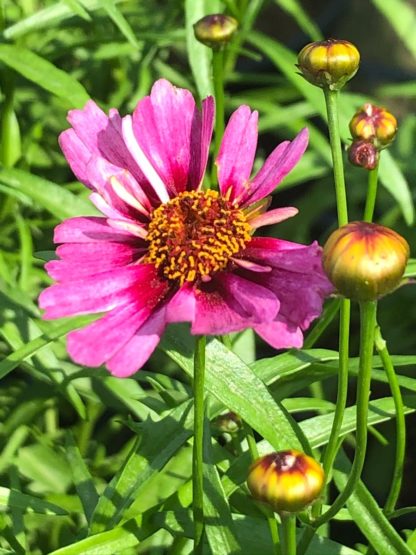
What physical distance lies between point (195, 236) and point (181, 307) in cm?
11

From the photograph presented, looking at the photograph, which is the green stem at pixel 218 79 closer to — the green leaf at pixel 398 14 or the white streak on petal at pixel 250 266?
the white streak on petal at pixel 250 266

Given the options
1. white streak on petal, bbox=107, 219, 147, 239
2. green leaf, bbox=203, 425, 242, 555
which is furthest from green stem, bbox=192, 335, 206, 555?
white streak on petal, bbox=107, 219, 147, 239

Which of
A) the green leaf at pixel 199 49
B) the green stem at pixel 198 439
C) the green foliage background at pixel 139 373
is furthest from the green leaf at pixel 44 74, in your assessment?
the green stem at pixel 198 439

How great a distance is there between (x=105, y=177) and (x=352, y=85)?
5.36ft

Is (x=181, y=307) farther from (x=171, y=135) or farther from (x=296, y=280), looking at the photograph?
(x=171, y=135)

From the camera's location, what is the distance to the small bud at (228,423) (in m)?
0.87

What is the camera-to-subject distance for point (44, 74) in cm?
109

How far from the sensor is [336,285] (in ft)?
1.86

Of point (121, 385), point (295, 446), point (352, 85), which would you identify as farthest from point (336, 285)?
point (352, 85)

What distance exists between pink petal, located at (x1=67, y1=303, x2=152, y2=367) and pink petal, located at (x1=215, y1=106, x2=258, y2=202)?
0.14 meters

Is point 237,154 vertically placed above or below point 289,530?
above

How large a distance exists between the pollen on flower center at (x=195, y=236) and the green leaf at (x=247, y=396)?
0.07m

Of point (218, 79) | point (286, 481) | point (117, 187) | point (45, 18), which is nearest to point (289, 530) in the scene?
point (286, 481)

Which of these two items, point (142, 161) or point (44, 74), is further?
point (44, 74)
